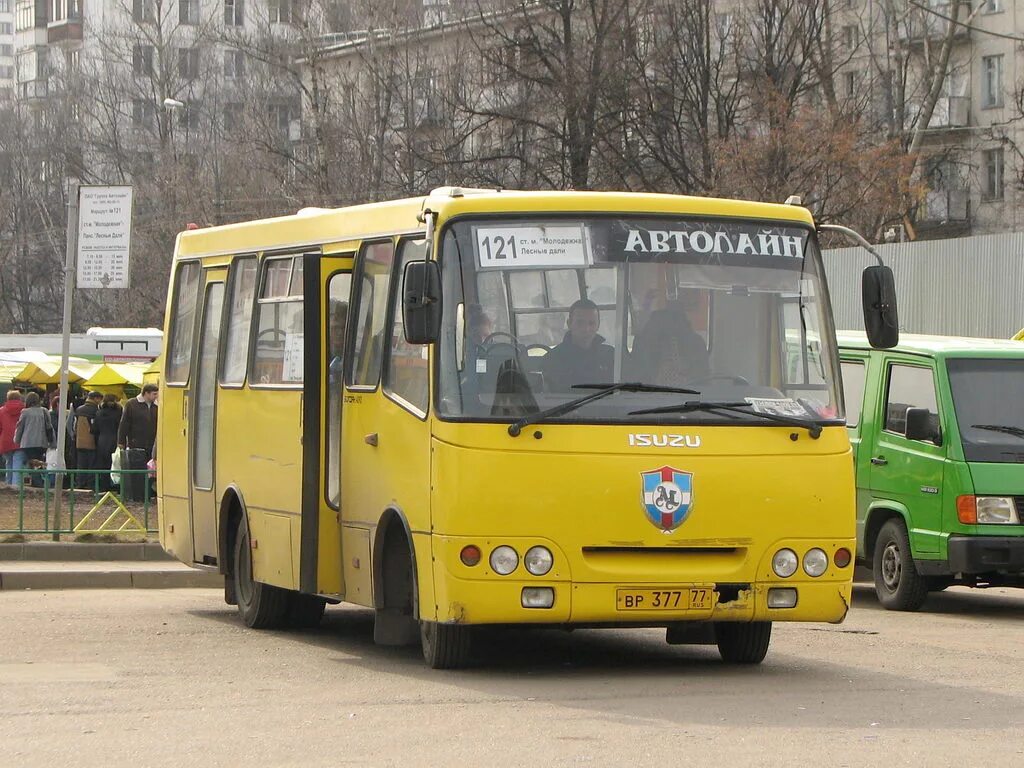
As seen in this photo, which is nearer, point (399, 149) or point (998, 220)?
point (399, 149)

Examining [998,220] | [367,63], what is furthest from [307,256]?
[998,220]

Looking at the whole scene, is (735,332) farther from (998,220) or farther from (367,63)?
(998,220)

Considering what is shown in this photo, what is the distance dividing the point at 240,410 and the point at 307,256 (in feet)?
5.92

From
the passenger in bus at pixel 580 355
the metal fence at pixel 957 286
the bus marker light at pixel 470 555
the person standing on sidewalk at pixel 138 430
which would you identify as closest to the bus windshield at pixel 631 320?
the passenger in bus at pixel 580 355

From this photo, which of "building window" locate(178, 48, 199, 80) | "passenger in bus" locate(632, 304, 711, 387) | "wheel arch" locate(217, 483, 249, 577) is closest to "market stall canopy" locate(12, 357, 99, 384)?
"wheel arch" locate(217, 483, 249, 577)

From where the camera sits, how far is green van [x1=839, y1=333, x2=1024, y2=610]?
51.5 ft

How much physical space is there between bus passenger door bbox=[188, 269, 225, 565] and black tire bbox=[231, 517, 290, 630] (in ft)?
1.52

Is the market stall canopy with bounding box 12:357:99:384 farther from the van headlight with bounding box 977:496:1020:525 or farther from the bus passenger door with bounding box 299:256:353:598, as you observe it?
the bus passenger door with bounding box 299:256:353:598

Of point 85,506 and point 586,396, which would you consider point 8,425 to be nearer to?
point 85,506

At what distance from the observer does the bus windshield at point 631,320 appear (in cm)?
1057

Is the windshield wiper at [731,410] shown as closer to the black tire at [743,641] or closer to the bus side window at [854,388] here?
the black tire at [743,641]

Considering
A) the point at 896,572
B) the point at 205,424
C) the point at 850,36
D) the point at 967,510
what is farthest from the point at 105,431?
the point at 850,36

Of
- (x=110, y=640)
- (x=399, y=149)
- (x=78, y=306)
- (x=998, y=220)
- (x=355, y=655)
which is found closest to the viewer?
(x=355, y=655)

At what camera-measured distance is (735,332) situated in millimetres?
10969
